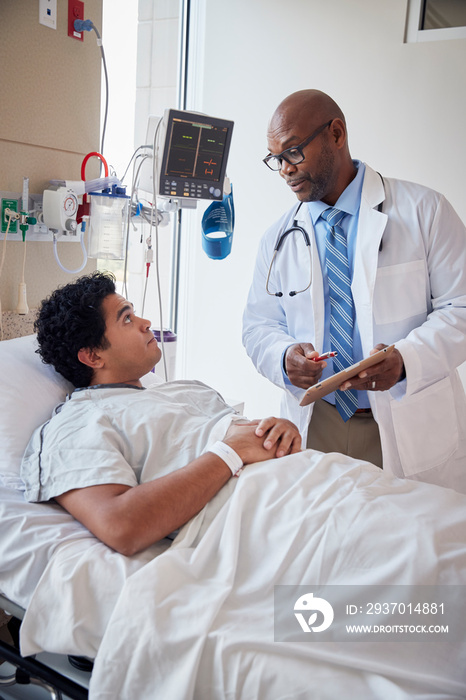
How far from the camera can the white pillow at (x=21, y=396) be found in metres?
1.55

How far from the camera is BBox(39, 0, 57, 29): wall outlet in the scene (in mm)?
1991

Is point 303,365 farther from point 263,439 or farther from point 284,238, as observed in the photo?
point 284,238

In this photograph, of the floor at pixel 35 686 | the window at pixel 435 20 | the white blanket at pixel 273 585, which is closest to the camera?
the white blanket at pixel 273 585

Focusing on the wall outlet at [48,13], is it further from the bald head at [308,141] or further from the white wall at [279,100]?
the white wall at [279,100]

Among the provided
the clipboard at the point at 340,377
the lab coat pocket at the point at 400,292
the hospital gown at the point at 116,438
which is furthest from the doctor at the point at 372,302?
the hospital gown at the point at 116,438

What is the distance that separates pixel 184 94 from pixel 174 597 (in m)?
3.02

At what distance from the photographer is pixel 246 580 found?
47.4 inches

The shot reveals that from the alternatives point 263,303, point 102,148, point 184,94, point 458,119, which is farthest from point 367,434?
point 184,94

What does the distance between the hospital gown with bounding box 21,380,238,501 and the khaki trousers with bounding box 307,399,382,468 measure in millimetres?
384

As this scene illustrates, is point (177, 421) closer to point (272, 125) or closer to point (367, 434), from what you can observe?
point (367, 434)

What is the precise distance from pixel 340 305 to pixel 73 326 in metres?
0.78

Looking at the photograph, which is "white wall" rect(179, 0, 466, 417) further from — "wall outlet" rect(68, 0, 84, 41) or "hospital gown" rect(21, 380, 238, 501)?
"hospital gown" rect(21, 380, 238, 501)

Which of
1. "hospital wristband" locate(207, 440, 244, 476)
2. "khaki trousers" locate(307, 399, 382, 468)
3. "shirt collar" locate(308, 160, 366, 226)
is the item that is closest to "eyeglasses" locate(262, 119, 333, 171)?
"shirt collar" locate(308, 160, 366, 226)

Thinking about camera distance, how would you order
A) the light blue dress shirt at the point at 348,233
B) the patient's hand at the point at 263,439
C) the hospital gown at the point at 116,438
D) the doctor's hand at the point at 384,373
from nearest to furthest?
the hospital gown at the point at 116,438
the patient's hand at the point at 263,439
the doctor's hand at the point at 384,373
the light blue dress shirt at the point at 348,233
